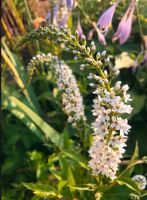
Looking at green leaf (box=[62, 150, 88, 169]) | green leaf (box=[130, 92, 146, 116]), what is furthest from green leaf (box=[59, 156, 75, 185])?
green leaf (box=[130, 92, 146, 116])

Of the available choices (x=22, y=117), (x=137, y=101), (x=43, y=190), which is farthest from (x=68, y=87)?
(x=22, y=117)

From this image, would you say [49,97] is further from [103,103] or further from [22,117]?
[103,103]

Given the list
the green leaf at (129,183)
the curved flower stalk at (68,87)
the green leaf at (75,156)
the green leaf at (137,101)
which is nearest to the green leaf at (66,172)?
the green leaf at (75,156)

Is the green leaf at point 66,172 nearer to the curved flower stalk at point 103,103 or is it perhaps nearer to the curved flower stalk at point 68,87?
the curved flower stalk at point 68,87

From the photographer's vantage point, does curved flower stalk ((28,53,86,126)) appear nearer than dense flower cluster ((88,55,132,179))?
No

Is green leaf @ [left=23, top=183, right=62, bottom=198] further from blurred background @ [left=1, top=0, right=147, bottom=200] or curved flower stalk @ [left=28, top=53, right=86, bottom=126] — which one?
blurred background @ [left=1, top=0, right=147, bottom=200]

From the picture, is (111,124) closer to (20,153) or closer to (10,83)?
(20,153)

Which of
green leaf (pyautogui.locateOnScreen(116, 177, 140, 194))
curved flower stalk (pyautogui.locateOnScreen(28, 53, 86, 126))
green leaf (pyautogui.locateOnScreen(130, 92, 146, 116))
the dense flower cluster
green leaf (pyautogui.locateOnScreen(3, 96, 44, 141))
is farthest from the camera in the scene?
green leaf (pyautogui.locateOnScreen(3, 96, 44, 141))
